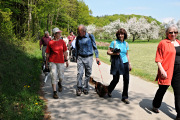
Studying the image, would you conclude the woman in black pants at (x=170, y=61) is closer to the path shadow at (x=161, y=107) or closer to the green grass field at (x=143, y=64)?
the path shadow at (x=161, y=107)

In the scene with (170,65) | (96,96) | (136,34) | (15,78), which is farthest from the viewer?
(136,34)

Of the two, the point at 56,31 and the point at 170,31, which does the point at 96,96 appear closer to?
the point at 56,31

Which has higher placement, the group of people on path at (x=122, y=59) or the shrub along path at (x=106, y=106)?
the group of people on path at (x=122, y=59)

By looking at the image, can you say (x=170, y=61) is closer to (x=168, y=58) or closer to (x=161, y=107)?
(x=168, y=58)

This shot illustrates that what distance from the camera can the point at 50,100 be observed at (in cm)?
502

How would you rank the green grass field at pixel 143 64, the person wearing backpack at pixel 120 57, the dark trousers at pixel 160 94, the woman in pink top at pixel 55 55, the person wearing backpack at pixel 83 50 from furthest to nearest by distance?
the green grass field at pixel 143 64, the person wearing backpack at pixel 83 50, the woman in pink top at pixel 55 55, the person wearing backpack at pixel 120 57, the dark trousers at pixel 160 94

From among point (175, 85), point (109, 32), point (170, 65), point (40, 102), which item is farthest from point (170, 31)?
point (109, 32)

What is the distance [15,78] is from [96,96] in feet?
9.09

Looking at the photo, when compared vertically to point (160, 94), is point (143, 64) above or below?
below

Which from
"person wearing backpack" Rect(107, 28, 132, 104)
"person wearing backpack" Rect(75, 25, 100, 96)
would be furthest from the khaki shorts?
"person wearing backpack" Rect(107, 28, 132, 104)

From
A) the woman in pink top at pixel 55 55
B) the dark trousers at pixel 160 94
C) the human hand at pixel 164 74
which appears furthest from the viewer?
the woman in pink top at pixel 55 55

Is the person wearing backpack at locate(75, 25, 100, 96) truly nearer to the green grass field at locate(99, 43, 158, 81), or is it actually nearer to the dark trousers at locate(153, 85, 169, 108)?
the dark trousers at locate(153, 85, 169, 108)

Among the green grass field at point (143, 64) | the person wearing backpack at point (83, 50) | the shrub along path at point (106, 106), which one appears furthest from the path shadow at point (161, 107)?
the green grass field at point (143, 64)

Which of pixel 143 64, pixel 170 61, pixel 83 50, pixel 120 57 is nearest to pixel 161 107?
pixel 170 61
